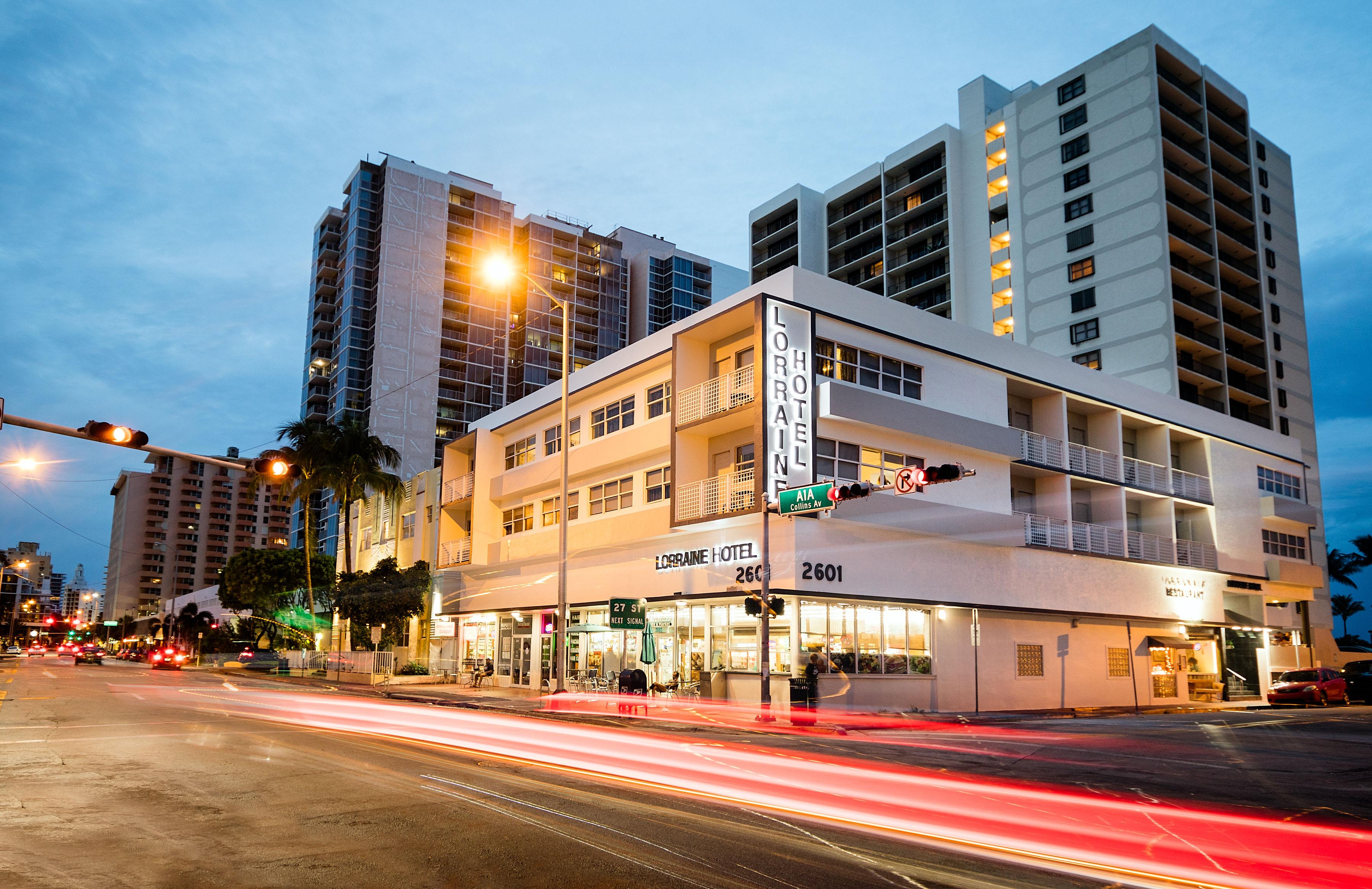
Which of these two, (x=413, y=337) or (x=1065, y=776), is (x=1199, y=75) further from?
(x=413, y=337)

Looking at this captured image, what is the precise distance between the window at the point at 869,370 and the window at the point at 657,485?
7.09 metres

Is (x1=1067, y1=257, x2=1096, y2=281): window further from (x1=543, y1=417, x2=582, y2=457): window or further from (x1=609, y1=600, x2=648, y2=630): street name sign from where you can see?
(x1=609, y1=600, x2=648, y2=630): street name sign

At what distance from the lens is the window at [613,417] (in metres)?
38.3

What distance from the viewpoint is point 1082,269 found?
212 feet

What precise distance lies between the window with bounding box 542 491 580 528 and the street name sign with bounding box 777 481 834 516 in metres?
17.6

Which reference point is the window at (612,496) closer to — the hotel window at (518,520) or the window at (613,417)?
the window at (613,417)

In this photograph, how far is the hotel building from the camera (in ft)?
98.9

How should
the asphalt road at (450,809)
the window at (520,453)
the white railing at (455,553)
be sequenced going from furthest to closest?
the white railing at (455,553) → the window at (520,453) → the asphalt road at (450,809)

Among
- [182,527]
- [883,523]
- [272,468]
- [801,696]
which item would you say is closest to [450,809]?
[272,468]

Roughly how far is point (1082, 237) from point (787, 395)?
4482 centimetres

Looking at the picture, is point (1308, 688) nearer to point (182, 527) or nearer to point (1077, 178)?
point (1077, 178)

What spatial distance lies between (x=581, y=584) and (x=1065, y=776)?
26.0 metres

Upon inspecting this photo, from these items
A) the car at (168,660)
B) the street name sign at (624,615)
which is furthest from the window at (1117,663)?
the car at (168,660)

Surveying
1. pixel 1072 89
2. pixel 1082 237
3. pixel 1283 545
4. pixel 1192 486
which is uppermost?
pixel 1072 89
